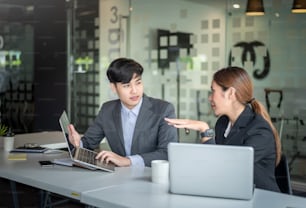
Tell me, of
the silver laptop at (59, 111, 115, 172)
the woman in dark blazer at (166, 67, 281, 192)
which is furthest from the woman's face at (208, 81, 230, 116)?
the silver laptop at (59, 111, 115, 172)

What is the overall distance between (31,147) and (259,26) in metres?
3.62

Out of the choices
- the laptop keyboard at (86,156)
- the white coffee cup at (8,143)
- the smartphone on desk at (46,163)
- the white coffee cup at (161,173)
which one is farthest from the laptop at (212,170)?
Result: the white coffee cup at (8,143)

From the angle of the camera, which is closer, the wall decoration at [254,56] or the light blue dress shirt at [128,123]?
→ the light blue dress shirt at [128,123]

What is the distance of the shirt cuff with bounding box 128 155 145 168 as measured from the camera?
216 cm

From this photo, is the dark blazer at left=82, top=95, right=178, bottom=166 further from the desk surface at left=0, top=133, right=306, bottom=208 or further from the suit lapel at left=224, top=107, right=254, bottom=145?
the suit lapel at left=224, top=107, right=254, bottom=145

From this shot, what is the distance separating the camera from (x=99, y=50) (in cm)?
662

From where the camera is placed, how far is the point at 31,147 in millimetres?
2674

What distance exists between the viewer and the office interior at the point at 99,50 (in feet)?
20.3

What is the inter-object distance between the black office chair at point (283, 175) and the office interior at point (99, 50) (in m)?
3.76

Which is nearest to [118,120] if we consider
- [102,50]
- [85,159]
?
[85,159]

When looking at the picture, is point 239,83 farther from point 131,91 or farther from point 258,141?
point 131,91

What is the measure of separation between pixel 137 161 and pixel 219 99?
52 centimetres

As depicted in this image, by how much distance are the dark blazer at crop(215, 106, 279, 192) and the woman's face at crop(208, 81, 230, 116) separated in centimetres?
8

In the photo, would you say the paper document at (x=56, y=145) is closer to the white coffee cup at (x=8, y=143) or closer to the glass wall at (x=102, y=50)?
the white coffee cup at (x=8, y=143)
